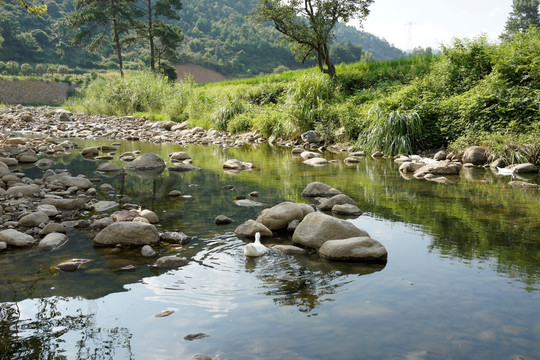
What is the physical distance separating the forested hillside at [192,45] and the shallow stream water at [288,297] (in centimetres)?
4908

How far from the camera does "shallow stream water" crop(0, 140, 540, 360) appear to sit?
2.49 meters

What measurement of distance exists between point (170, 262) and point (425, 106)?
→ 9.49 metres

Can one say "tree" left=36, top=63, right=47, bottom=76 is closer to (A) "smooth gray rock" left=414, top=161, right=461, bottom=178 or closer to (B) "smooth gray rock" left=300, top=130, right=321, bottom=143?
(B) "smooth gray rock" left=300, top=130, right=321, bottom=143

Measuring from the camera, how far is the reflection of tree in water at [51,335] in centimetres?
239

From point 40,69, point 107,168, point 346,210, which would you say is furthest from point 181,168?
point 40,69

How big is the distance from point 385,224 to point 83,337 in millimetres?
3578

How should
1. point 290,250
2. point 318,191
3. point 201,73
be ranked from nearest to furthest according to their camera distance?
point 290,250, point 318,191, point 201,73

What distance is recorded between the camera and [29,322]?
273 centimetres

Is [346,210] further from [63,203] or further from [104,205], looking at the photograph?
[63,203]

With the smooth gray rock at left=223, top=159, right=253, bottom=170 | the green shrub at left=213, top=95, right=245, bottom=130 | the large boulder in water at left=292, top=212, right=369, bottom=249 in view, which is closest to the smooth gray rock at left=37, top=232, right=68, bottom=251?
the large boulder in water at left=292, top=212, right=369, bottom=249

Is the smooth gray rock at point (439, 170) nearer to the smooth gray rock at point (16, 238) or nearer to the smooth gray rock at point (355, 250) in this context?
the smooth gray rock at point (355, 250)

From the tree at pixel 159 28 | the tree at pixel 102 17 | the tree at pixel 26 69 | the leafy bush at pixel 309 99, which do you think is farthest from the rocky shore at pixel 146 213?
the tree at pixel 26 69

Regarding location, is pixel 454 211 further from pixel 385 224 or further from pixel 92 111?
pixel 92 111

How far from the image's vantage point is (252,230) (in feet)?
15.0
